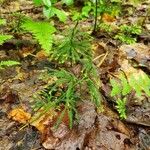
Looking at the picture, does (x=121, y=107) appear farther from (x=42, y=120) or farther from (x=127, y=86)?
(x=42, y=120)

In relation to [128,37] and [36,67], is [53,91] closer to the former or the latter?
[36,67]

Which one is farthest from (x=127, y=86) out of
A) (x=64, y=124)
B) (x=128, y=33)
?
(x=128, y=33)

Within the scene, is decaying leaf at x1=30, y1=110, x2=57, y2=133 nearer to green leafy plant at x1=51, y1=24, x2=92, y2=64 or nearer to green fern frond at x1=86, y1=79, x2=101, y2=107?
green fern frond at x1=86, y1=79, x2=101, y2=107

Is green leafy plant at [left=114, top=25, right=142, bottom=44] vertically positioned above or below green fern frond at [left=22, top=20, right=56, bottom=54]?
below

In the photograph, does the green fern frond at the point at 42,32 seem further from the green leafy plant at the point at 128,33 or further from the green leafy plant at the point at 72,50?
the green leafy plant at the point at 128,33

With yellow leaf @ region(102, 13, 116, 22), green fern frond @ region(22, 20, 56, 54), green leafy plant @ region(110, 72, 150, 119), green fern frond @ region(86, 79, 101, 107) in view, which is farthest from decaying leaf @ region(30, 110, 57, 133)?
yellow leaf @ region(102, 13, 116, 22)

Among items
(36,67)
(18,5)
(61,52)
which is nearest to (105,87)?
(61,52)

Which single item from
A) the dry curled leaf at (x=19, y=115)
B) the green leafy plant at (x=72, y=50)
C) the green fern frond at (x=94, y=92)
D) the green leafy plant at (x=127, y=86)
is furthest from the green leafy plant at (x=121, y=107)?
the dry curled leaf at (x=19, y=115)
